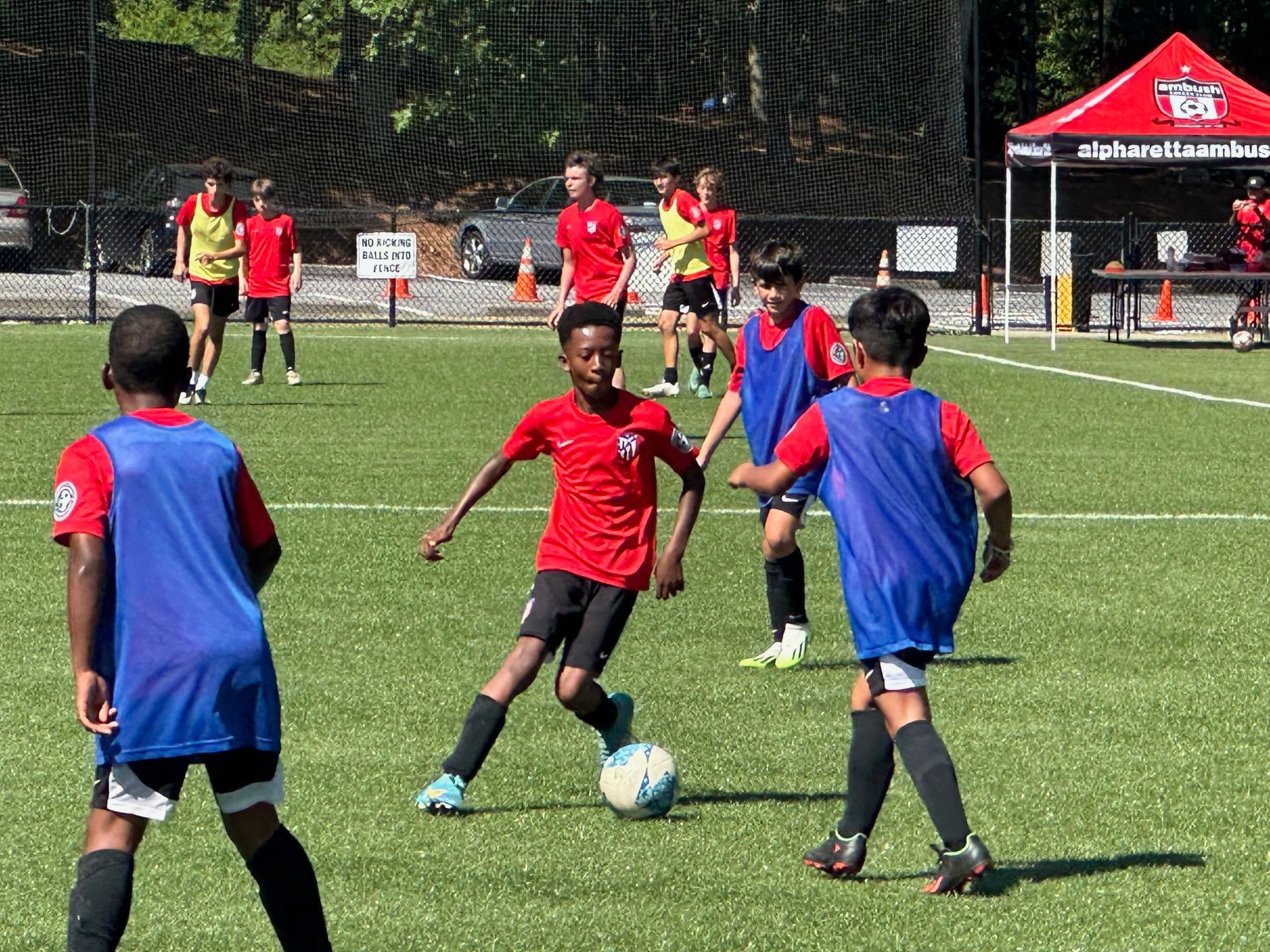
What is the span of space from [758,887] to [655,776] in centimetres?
67

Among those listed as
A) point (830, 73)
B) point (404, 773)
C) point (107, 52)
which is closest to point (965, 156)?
point (830, 73)

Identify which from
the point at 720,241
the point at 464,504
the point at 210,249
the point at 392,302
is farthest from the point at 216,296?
the point at 464,504

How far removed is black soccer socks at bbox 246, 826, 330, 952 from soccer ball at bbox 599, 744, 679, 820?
5.88ft

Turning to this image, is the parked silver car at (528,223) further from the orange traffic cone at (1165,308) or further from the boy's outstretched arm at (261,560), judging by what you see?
the boy's outstretched arm at (261,560)

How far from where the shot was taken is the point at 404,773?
6.41m

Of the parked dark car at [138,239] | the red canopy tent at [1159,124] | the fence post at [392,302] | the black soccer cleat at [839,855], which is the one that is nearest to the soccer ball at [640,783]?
the black soccer cleat at [839,855]

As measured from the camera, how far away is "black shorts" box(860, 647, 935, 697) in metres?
5.19

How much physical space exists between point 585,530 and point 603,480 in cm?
15

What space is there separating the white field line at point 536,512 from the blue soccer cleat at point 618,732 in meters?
5.69

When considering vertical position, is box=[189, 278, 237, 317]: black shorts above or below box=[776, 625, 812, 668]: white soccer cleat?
above

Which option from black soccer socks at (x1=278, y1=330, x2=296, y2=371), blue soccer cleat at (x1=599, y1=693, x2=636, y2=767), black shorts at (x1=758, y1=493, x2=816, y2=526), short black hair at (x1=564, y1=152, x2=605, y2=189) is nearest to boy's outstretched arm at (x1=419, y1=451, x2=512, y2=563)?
blue soccer cleat at (x1=599, y1=693, x2=636, y2=767)

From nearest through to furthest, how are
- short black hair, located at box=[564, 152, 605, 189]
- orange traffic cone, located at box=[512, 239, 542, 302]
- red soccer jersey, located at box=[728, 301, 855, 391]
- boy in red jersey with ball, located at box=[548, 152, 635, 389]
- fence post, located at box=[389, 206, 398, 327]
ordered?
red soccer jersey, located at box=[728, 301, 855, 391] < short black hair, located at box=[564, 152, 605, 189] < boy in red jersey with ball, located at box=[548, 152, 635, 389] < fence post, located at box=[389, 206, 398, 327] < orange traffic cone, located at box=[512, 239, 542, 302]

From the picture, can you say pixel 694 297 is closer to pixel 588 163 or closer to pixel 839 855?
pixel 588 163

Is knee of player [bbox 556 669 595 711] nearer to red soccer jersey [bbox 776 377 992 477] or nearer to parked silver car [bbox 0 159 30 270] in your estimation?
red soccer jersey [bbox 776 377 992 477]
